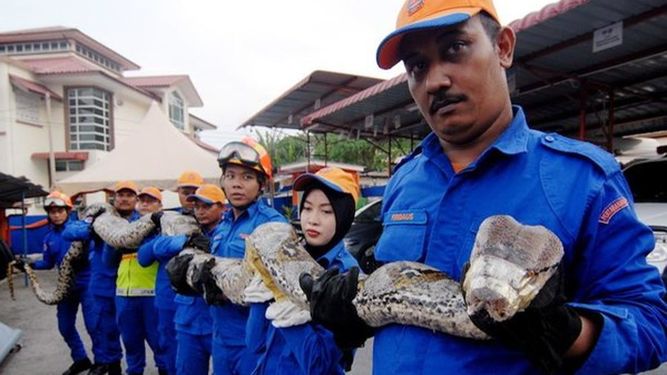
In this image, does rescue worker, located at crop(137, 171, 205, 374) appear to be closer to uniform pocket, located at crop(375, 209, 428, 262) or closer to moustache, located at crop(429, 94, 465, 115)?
uniform pocket, located at crop(375, 209, 428, 262)

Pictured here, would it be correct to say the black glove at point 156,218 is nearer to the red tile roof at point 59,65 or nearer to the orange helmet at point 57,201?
the orange helmet at point 57,201

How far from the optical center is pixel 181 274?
3004 mm

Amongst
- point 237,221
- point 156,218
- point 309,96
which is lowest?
point 156,218

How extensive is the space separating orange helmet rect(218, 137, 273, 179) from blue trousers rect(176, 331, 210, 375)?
1268 millimetres

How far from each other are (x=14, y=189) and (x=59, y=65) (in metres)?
15.4

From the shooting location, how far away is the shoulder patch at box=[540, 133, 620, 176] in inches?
38.9

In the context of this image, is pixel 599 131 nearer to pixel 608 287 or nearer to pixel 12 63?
pixel 608 287

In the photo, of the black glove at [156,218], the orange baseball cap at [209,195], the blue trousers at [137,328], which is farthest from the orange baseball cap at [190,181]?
the blue trousers at [137,328]

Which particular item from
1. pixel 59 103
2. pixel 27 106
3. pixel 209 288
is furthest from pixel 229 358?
pixel 59 103

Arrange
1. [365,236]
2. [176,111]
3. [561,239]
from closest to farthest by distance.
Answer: [561,239] → [365,236] → [176,111]

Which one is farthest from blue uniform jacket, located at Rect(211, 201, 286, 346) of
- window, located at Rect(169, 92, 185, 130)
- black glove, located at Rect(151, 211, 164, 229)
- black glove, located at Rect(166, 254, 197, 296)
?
window, located at Rect(169, 92, 185, 130)

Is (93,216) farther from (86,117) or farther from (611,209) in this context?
(86,117)

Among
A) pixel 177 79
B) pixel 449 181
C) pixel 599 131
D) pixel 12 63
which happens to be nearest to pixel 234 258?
pixel 449 181

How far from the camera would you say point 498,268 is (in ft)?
2.56
